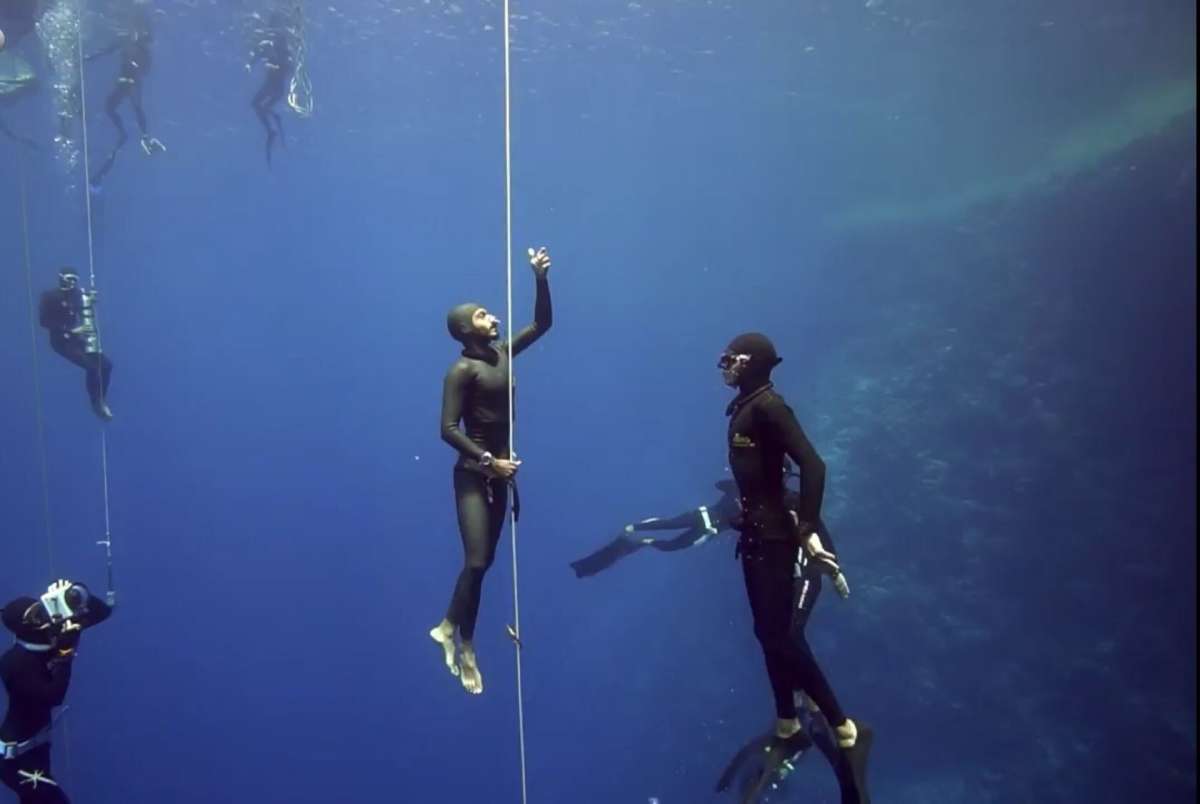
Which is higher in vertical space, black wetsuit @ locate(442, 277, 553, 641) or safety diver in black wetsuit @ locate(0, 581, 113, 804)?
black wetsuit @ locate(442, 277, 553, 641)

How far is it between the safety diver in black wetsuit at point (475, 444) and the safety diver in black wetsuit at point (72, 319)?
959 centimetres

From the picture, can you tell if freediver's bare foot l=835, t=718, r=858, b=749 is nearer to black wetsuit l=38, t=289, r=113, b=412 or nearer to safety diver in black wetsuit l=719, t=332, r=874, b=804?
safety diver in black wetsuit l=719, t=332, r=874, b=804

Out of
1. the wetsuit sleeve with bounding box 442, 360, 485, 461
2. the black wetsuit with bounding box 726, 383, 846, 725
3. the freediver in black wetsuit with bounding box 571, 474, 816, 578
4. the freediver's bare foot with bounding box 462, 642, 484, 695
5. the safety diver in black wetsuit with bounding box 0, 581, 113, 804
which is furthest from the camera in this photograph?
the freediver in black wetsuit with bounding box 571, 474, 816, 578

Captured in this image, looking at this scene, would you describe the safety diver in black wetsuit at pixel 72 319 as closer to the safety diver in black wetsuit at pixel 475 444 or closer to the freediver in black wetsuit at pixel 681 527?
the freediver in black wetsuit at pixel 681 527

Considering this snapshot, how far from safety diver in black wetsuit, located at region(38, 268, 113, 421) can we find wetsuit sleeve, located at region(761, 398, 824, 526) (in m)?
12.1

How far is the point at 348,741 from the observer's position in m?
33.8

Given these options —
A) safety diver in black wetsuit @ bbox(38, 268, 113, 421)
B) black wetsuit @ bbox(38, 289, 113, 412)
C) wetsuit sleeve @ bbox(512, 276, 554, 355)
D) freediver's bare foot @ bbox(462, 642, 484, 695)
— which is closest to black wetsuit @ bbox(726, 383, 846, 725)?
wetsuit sleeve @ bbox(512, 276, 554, 355)

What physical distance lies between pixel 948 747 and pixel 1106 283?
13463 mm

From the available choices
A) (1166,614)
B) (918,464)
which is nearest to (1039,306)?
(918,464)

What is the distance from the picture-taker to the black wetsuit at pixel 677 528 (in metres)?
12.3

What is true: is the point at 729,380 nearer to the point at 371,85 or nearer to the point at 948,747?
the point at 948,747

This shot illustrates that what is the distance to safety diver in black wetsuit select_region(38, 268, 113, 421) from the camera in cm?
1317

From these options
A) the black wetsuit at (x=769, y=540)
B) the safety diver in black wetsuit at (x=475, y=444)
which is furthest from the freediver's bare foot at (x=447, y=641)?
the black wetsuit at (x=769, y=540)

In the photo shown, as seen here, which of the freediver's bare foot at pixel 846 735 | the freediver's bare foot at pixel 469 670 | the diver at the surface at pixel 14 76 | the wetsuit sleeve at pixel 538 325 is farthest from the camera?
the diver at the surface at pixel 14 76
